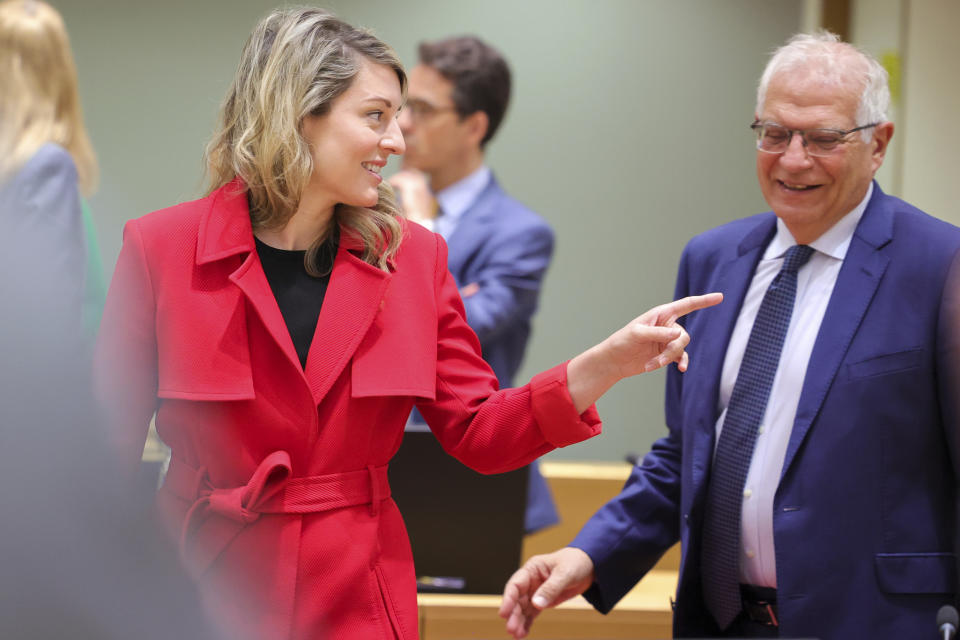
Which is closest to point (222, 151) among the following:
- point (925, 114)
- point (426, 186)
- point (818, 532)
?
point (818, 532)

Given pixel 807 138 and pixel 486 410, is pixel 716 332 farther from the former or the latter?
pixel 486 410

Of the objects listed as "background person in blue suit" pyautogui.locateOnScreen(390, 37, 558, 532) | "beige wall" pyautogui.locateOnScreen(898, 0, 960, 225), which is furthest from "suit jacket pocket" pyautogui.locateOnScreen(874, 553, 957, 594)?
"beige wall" pyautogui.locateOnScreen(898, 0, 960, 225)

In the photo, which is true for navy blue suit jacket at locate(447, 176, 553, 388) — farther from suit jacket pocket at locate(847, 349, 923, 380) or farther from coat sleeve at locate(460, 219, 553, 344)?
suit jacket pocket at locate(847, 349, 923, 380)

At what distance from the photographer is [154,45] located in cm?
467

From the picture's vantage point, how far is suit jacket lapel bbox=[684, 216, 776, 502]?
6.18 feet

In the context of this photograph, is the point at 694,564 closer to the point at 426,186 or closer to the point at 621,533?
the point at 621,533

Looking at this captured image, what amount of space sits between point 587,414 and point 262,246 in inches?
21.1

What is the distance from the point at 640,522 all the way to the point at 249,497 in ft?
2.77

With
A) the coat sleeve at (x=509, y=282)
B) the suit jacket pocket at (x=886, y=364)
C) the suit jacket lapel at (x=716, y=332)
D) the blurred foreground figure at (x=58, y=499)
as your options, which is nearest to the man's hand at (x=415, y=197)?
the coat sleeve at (x=509, y=282)

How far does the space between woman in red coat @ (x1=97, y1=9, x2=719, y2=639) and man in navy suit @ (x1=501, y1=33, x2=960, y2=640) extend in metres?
0.33

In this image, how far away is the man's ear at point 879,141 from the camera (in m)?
1.93

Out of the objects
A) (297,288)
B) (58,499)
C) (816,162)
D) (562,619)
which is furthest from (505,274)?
(58,499)

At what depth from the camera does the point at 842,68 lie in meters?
1.91

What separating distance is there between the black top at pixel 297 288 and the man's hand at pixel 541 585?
594 millimetres
